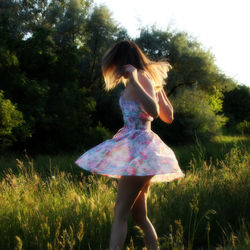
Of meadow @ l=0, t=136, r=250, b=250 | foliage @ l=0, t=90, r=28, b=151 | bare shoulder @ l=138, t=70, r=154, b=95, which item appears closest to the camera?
bare shoulder @ l=138, t=70, r=154, b=95

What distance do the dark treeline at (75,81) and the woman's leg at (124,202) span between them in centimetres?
966

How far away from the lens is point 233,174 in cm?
465

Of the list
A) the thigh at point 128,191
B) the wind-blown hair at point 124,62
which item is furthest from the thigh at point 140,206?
the wind-blown hair at point 124,62

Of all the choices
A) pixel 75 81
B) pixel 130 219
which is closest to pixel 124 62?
pixel 130 219

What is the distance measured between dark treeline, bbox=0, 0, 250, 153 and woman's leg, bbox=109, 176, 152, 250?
31.7ft

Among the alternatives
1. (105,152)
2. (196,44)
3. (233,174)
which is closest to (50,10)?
(196,44)

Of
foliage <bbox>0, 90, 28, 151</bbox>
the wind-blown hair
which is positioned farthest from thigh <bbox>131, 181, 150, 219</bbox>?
foliage <bbox>0, 90, 28, 151</bbox>

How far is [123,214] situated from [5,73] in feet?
41.2

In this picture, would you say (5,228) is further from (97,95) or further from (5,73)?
(97,95)

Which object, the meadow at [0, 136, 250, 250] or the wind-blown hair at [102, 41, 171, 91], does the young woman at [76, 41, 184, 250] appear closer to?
the wind-blown hair at [102, 41, 171, 91]

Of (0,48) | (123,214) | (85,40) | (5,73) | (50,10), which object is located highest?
(50,10)

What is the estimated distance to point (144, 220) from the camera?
2.39 meters

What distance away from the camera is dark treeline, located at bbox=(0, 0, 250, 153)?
13.5m

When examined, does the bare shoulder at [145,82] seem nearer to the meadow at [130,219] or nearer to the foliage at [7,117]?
the meadow at [130,219]
